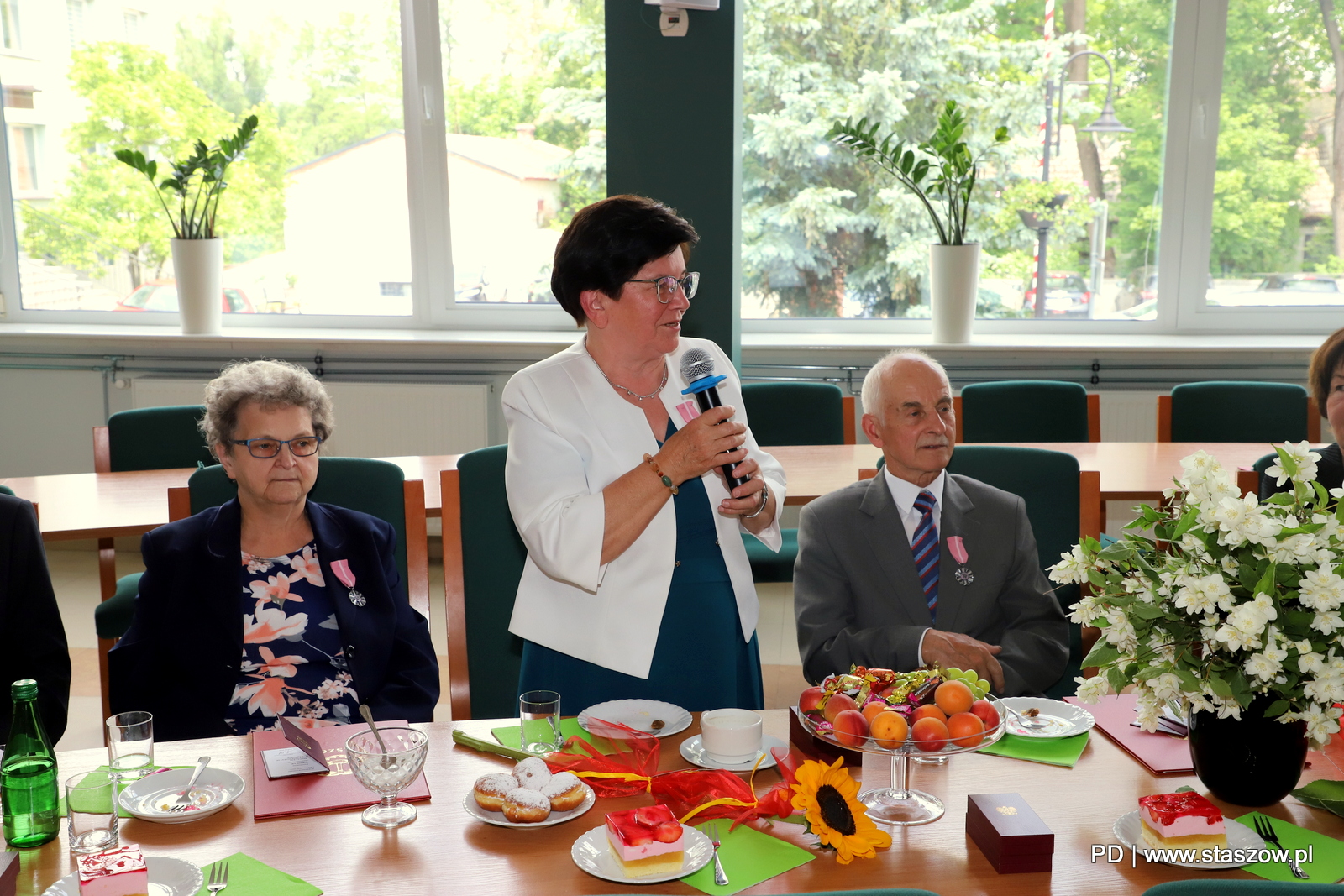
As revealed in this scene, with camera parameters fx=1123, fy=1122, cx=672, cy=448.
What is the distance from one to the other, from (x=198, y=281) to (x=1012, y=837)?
529cm

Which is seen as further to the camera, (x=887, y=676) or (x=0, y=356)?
(x=0, y=356)

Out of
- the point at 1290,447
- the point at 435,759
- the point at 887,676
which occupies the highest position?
the point at 1290,447

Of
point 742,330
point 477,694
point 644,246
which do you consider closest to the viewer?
point 644,246

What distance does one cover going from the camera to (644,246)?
6.55 feet

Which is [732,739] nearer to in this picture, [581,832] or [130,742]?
[581,832]

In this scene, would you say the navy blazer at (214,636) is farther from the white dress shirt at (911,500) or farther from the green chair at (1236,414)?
the green chair at (1236,414)

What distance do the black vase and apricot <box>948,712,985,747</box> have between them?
1.08 ft

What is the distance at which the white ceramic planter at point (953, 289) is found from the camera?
17.4 feet

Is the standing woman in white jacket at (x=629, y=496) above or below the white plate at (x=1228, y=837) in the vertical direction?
above

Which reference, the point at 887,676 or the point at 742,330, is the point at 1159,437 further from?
the point at 887,676

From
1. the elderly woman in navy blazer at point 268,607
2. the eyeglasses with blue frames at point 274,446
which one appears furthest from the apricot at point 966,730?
the eyeglasses with blue frames at point 274,446

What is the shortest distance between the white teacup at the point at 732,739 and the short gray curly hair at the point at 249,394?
124 centimetres

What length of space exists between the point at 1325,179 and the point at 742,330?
2953 millimetres

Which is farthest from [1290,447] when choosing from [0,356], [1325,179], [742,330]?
Result: [0,356]
